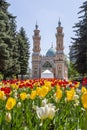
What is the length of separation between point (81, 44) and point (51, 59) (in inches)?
2408

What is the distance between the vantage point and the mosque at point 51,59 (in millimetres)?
101812

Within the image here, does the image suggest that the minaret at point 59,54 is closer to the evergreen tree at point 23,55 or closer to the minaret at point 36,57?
the minaret at point 36,57

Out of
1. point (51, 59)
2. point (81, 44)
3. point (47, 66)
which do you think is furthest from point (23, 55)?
point (47, 66)

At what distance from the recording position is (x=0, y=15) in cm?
3247

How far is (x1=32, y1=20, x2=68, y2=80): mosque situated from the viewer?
102 metres

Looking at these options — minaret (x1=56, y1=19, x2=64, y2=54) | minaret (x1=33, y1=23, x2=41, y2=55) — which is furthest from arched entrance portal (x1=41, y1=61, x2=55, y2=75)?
minaret (x1=56, y1=19, x2=64, y2=54)

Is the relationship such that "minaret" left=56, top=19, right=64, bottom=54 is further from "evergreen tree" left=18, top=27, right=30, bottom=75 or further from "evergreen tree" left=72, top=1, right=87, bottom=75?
"evergreen tree" left=72, top=1, right=87, bottom=75

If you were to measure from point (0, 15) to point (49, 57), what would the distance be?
2801 inches

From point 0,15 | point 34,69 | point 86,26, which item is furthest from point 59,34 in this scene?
point 0,15

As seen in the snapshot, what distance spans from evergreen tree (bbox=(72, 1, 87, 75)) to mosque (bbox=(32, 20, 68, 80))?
56913 millimetres

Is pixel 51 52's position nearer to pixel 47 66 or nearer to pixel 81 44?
pixel 47 66

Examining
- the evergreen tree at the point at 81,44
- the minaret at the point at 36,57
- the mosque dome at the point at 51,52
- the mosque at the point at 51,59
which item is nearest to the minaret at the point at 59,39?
the mosque at the point at 51,59

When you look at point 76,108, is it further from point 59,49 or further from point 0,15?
point 59,49

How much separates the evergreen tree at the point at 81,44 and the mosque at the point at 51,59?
187 ft
